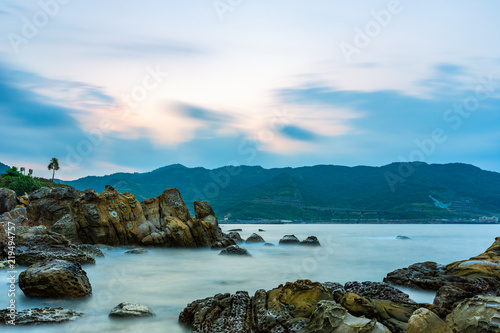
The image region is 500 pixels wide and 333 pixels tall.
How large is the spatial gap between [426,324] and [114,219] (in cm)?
2727

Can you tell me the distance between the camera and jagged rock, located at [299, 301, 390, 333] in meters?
8.33

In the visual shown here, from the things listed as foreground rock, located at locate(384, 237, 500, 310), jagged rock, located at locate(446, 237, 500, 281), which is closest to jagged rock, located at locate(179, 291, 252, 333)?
foreground rock, located at locate(384, 237, 500, 310)

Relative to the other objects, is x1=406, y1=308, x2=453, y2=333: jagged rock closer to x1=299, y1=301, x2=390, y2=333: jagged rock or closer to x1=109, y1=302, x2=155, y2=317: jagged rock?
x1=299, y1=301, x2=390, y2=333: jagged rock

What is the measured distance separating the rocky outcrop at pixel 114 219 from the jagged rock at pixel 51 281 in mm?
16548

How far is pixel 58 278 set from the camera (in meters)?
12.4

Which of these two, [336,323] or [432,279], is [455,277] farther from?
[336,323]

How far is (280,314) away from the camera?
31.3ft

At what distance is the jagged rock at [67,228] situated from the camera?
28.0m

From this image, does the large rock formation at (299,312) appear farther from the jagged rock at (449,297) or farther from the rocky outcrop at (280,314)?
the jagged rock at (449,297)

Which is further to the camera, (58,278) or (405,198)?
(405,198)

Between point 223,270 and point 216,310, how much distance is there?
40.7 feet

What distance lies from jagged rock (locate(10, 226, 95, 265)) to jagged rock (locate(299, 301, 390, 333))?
1392 cm

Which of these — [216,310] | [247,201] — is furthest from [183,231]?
[247,201]

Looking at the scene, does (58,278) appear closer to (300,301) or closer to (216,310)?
(216,310)
